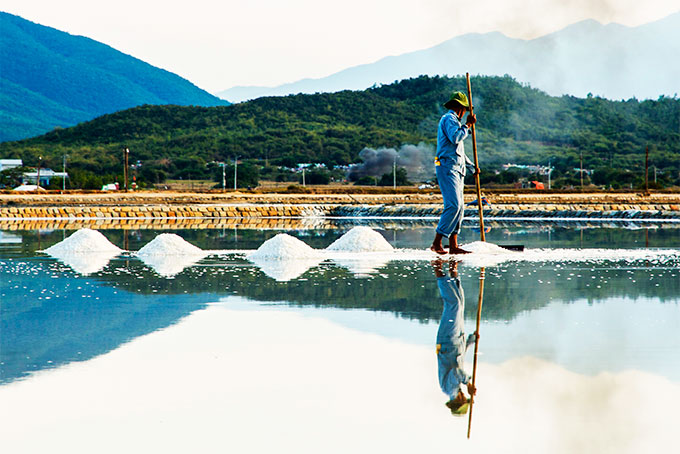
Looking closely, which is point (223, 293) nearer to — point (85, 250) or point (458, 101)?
point (458, 101)

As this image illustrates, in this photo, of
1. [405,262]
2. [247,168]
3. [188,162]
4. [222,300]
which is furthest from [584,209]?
[188,162]

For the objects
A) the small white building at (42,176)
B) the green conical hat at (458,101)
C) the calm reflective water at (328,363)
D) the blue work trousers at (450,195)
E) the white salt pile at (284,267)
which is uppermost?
the small white building at (42,176)

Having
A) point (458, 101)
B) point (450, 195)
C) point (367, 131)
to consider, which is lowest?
point (450, 195)

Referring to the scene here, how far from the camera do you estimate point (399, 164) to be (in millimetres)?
77125

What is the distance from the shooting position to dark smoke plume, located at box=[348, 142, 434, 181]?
74562 millimetres

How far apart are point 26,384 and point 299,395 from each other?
1.27 metres

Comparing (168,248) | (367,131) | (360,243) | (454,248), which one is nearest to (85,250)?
(168,248)

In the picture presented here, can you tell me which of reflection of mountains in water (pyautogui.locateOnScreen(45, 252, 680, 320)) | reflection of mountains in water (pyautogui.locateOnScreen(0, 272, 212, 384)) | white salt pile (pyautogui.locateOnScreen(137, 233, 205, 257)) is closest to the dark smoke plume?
white salt pile (pyautogui.locateOnScreen(137, 233, 205, 257))

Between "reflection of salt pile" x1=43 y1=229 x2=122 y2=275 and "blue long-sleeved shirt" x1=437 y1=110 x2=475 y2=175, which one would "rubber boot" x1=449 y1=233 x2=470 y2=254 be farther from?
"reflection of salt pile" x1=43 y1=229 x2=122 y2=275

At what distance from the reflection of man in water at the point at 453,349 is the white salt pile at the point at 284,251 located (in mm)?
3094

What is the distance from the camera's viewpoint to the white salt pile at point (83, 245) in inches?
433

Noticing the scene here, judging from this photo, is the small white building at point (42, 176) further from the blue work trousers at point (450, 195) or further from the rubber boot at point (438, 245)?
the blue work trousers at point (450, 195)

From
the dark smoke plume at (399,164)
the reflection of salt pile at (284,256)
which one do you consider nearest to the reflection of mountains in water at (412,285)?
the reflection of salt pile at (284,256)

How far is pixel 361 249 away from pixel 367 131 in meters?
91.1
